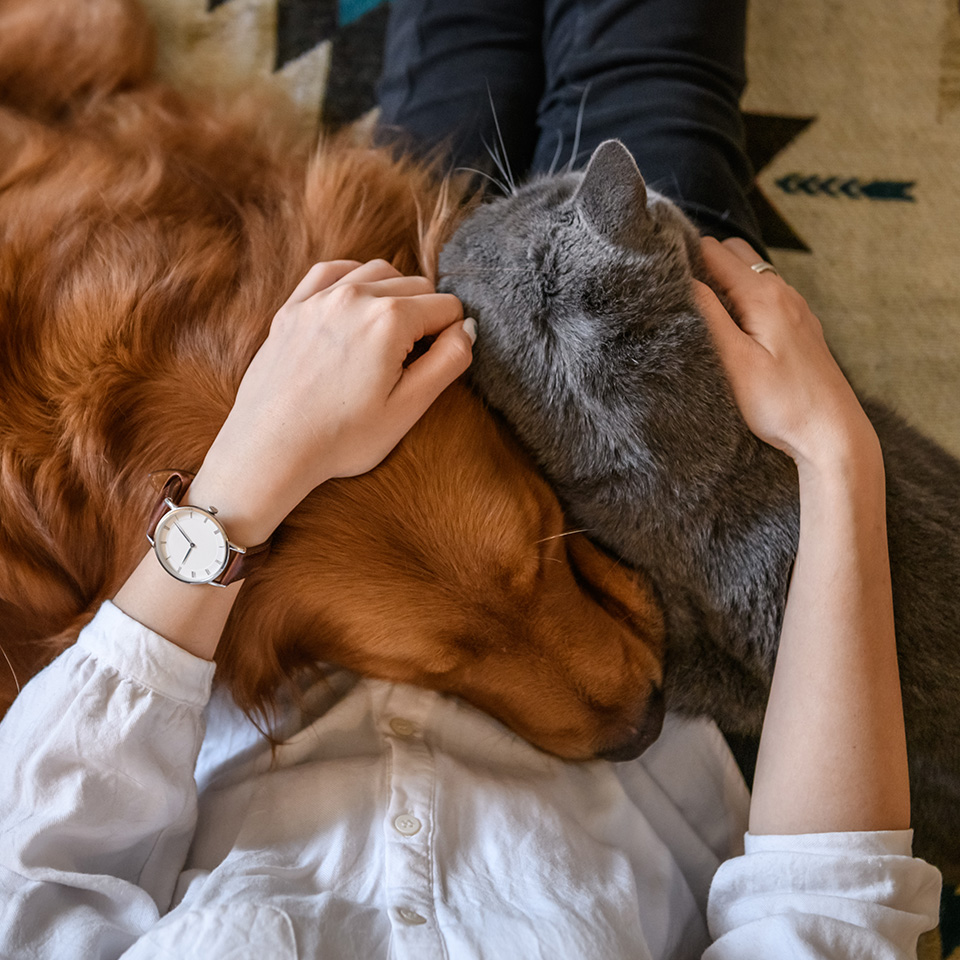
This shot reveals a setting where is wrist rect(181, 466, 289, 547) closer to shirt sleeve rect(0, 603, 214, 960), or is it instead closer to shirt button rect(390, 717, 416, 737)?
shirt sleeve rect(0, 603, 214, 960)

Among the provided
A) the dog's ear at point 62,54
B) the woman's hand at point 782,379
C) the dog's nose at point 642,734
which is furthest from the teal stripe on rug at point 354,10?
the dog's nose at point 642,734

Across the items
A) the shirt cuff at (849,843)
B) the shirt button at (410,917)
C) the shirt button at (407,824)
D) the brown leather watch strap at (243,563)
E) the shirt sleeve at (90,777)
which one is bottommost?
the shirt button at (410,917)

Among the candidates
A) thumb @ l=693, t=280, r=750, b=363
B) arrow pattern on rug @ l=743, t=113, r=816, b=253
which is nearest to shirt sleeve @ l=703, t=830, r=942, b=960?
thumb @ l=693, t=280, r=750, b=363

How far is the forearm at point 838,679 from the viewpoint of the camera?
0.98 metres

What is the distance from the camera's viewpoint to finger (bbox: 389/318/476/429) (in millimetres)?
963

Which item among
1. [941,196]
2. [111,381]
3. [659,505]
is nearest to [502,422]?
[659,505]

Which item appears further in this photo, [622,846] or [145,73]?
[145,73]

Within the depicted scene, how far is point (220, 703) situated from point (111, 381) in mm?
511

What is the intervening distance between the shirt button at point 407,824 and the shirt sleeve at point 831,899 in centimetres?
41

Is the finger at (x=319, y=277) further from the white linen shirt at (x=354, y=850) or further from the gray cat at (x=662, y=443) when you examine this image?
the white linen shirt at (x=354, y=850)

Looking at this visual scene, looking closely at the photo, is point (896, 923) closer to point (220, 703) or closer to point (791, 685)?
point (791, 685)

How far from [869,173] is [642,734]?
135 centimetres

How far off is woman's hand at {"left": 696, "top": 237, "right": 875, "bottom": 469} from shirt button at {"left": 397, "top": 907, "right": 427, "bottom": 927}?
757 millimetres

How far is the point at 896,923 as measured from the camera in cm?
94
